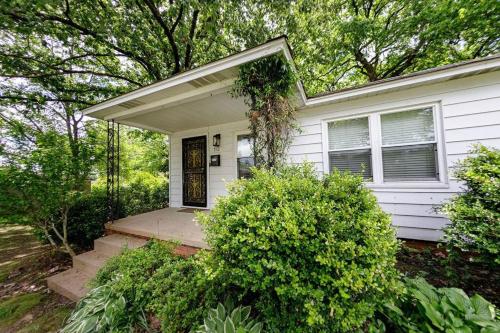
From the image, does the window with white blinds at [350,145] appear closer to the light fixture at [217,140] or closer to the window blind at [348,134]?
the window blind at [348,134]

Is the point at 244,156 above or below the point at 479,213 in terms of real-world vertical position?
above

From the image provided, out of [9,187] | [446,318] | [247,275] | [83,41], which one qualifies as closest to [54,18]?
[83,41]

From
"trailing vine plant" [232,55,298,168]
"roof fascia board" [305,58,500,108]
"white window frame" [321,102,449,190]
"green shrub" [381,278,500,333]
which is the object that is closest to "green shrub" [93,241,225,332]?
"green shrub" [381,278,500,333]

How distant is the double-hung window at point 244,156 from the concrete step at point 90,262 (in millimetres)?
3315

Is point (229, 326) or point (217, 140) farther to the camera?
point (217, 140)

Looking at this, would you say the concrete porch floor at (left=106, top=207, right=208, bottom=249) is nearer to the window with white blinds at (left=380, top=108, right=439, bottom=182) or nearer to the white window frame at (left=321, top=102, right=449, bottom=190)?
the white window frame at (left=321, top=102, right=449, bottom=190)

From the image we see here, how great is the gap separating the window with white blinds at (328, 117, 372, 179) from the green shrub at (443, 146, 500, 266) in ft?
4.42

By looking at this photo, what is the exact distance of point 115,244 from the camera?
3.42 metres

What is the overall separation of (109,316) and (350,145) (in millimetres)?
4303

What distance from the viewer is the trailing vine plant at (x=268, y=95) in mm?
2594

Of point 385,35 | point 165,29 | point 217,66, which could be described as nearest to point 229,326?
point 217,66

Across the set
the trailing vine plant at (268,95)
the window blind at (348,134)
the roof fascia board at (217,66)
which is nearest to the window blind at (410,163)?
the window blind at (348,134)

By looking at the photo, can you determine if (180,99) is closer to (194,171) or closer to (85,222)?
(194,171)

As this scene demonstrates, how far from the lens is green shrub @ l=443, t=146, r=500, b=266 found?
177cm
